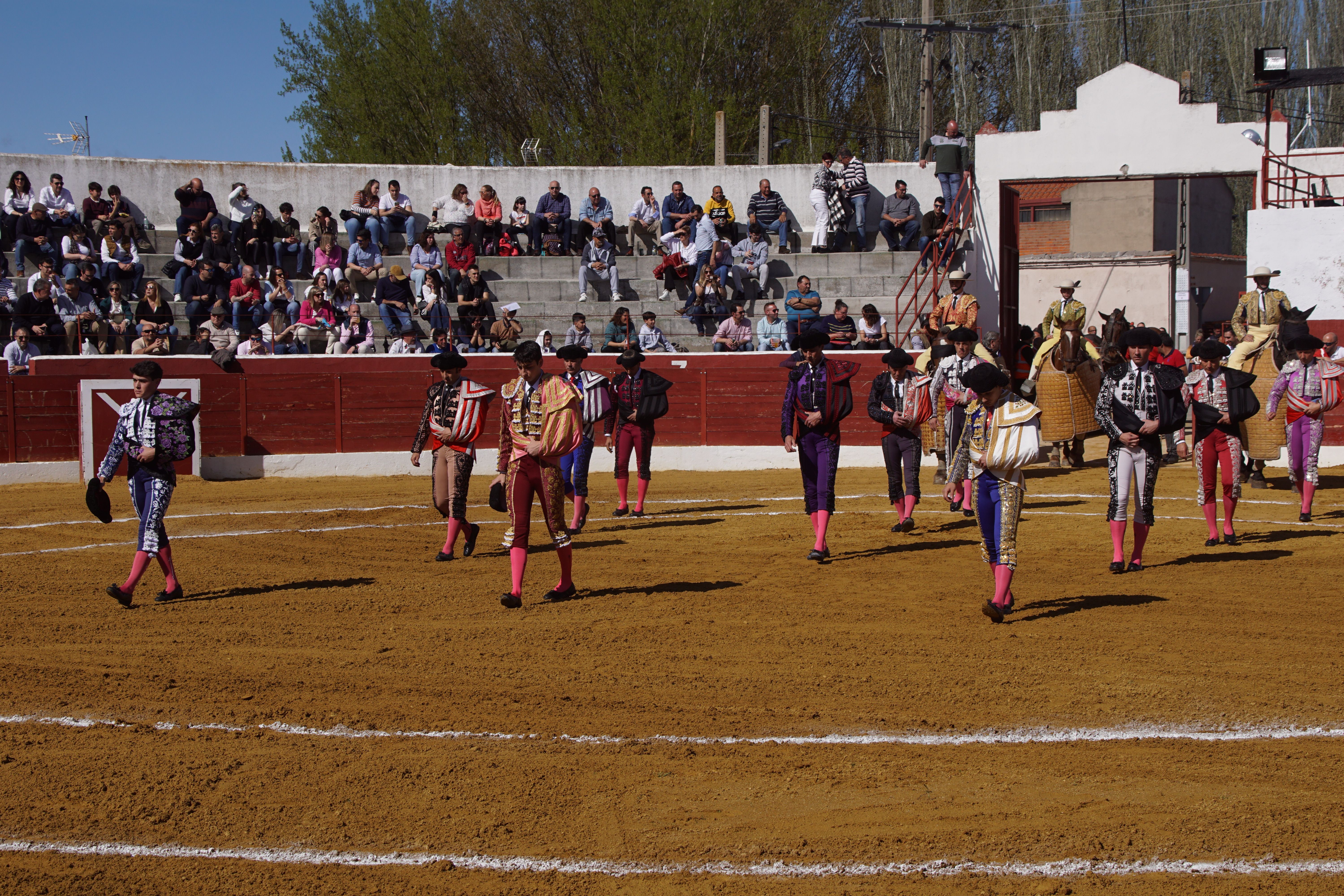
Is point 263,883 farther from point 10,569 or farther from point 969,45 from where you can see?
point 969,45

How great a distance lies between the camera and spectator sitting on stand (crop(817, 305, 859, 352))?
19297 mm

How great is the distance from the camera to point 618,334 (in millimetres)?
19984

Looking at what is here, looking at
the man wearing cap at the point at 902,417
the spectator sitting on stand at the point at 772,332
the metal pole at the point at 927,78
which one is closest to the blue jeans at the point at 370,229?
the spectator sitting on stand at the point at 772,332

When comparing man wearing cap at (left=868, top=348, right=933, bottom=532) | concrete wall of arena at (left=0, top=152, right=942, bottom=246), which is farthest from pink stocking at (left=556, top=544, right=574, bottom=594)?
concrete wall of arena at (left=0, top=152, right=942, bottom=246)

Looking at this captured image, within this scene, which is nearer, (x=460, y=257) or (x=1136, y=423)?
(x=1136, y=423)

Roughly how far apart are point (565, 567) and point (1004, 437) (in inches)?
125

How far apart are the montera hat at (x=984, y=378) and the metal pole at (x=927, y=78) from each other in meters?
22.2

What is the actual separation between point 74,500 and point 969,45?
35.1 meters

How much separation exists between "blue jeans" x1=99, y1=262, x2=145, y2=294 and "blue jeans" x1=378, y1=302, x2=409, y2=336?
414cm

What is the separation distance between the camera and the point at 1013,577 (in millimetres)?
8938

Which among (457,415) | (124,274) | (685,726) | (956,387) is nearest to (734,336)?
(956,387)

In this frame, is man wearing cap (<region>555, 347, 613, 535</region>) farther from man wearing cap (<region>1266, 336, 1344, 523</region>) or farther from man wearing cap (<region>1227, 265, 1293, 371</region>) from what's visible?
man wearing cap (<region>1227, 265, 1293, 371</region>)

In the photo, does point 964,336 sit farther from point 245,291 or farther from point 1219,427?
point 245,291

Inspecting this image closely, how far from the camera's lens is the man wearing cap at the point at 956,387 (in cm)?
1077
